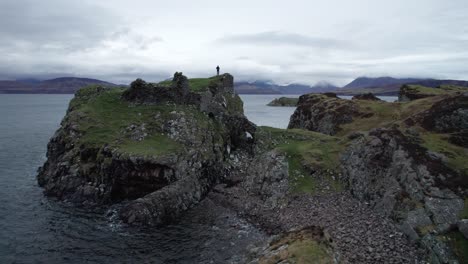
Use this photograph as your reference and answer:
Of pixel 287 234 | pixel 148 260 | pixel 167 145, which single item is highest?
pixel 167 145

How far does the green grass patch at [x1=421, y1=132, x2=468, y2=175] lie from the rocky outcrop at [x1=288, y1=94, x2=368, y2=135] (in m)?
33.4

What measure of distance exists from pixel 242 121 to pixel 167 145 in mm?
19100

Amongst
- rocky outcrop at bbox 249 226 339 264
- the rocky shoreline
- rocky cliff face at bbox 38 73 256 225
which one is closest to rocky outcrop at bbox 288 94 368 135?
the rocky shoreline

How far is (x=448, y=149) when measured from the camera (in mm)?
40125

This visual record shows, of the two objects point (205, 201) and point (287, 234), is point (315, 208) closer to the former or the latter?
point (287, 234)

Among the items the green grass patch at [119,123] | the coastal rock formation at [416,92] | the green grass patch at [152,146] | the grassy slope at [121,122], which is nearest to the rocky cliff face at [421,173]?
the green grass patch at [152,146]

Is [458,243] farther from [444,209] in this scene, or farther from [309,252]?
[309,252]

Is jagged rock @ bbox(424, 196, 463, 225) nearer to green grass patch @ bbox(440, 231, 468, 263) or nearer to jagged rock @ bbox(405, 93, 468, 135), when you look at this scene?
green grass patch @ bbox(440, 231, 468, 263)

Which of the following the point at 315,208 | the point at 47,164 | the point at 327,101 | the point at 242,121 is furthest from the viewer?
the point at 327,101

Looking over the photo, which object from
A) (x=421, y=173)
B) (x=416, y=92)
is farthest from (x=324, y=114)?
(x=421, y=173)

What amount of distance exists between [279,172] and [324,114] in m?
40.0

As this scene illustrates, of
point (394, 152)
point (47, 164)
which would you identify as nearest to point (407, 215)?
point (394, 152)

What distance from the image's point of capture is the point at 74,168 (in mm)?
49562

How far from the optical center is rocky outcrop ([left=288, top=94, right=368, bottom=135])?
7838 centimetres
